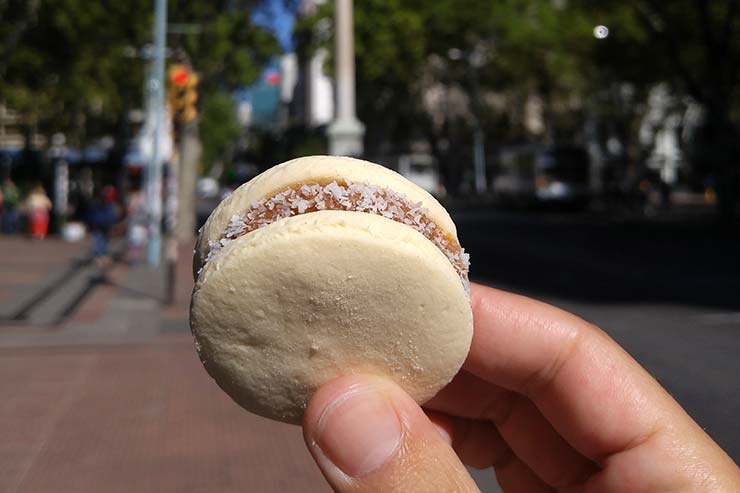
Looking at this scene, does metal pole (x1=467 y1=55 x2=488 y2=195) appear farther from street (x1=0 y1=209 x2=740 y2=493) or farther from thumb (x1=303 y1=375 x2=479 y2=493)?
thumb (x1=303 y1=375 x2=479 y2=493)

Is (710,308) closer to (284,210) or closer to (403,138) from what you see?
(284,210)

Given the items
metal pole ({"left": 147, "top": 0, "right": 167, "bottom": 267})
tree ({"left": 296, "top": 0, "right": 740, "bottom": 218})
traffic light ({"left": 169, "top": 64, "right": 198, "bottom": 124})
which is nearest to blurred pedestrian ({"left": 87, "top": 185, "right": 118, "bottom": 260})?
metal pole ({"left": 147, "top": 0, "right": 167, "bottom": 267})

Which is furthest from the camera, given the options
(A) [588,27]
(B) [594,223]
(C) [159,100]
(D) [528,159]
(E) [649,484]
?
(D) [528,159]

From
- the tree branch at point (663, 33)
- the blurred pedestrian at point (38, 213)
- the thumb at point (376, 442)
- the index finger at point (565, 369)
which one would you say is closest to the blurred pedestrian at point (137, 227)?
the blurred pedestrian at point (38, 213)

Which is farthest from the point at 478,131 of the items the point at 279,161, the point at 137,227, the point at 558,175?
the point at 137,227

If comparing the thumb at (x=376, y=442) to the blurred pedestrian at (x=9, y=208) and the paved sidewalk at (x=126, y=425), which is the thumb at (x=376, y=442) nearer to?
the paved sidewalk at (x=126, y=425)

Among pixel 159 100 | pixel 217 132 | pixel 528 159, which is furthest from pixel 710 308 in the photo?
pixel 217 132

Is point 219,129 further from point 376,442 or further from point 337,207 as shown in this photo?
point 376,442
